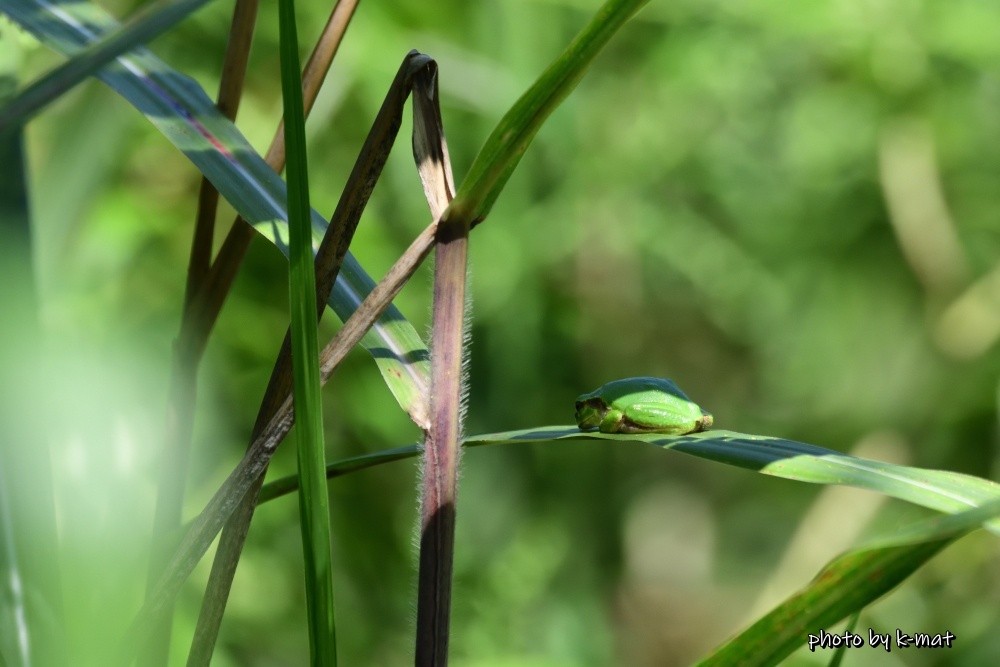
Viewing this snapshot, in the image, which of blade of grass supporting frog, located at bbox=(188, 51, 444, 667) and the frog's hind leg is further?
the frog's hind leg

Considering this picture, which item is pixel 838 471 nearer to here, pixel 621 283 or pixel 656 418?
pixel 656 418

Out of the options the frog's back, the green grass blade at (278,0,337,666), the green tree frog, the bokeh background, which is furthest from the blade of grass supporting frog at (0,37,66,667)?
the bokeh background

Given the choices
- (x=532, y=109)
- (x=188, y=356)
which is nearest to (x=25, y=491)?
(x=188, y=356)

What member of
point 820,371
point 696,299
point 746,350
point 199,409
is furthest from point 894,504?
point 199,409

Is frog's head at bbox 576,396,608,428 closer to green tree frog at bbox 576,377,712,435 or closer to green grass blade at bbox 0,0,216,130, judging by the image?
green tree frog at bbox 576,377,712,435

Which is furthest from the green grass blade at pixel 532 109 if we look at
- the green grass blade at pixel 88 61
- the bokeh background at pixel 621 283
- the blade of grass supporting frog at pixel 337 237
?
the bokeh background at pixel 621 283

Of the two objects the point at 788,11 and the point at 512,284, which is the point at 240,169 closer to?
the point at 512,284

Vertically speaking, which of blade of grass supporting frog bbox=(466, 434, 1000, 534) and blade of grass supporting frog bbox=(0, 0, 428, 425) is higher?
blade of grass supporting frog bbox=(0, 0, 428, 425)

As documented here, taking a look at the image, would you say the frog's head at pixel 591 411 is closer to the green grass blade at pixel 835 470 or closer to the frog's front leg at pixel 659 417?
the frog's front leg at pixel 659 417
